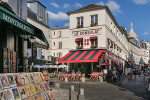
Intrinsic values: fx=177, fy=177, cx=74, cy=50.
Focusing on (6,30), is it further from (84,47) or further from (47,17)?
(47,17)

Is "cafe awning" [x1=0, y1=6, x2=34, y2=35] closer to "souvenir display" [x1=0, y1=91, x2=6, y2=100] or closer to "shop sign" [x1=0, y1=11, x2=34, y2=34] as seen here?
"shop sign" [x1=0, y1=11, x2=34, y2=34]

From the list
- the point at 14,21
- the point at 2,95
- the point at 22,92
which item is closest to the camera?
the point at 2,95

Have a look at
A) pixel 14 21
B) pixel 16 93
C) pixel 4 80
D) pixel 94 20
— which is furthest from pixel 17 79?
pixel 94 20

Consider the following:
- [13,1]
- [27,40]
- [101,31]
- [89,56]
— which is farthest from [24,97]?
[101,31]

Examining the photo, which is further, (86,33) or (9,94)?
(86,33)

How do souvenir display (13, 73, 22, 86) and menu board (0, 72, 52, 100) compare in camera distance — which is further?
souvenir display (13, 73, 22, 86)

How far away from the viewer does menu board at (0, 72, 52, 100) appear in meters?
3.52

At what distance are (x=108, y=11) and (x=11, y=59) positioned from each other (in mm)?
21671

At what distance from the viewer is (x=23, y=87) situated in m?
4.14

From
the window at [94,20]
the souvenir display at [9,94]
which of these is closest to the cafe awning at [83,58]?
the window at [94,20]

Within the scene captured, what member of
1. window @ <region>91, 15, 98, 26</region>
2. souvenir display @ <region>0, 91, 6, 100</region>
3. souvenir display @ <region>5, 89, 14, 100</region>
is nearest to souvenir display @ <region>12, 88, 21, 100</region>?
souvenir display @ <region>5, 89, 14, 100</region>

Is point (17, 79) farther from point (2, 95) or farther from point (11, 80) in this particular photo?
point (2, 95)

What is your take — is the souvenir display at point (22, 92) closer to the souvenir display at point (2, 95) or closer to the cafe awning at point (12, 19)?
the souvenir display at point (2, 95)

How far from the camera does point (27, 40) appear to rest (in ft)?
29.0
